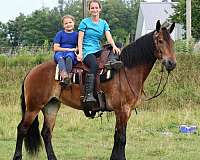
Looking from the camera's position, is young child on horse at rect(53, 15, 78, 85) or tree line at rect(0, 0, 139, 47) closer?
young child on horse at rect(53, 15, 78, 85)

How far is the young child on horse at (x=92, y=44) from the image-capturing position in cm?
704

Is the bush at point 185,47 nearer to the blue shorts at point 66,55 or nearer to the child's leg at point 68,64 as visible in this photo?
the blue shorts at point 66,55

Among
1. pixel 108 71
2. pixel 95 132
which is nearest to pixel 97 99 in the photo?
pixel 108 71

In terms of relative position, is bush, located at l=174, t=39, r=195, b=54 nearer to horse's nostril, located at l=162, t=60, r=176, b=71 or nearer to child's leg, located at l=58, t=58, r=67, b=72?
child's leg, located at l=58, t=58, r=67, b=72

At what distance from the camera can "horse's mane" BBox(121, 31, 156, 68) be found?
6.99 meters

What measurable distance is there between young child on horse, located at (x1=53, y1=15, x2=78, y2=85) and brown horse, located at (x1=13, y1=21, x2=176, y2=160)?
23 cm

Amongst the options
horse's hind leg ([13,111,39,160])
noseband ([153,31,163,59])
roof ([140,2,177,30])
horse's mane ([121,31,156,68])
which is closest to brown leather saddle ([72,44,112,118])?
horse's mane ([121,31,156,68])

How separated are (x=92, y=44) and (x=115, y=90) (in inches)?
34.7

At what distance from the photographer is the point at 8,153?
8.16 metres

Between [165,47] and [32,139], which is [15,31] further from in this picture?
[165,47]

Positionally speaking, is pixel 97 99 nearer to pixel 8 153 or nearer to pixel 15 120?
pixel 8 153

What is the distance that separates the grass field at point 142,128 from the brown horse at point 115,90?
1.67 ft

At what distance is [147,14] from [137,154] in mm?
57094

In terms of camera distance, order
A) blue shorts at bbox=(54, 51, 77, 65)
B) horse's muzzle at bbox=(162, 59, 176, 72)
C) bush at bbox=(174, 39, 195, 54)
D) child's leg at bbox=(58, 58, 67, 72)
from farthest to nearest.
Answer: bush at bbox=(174, 39, 195, 54) < blue shorts at bbox=(54, 51, 77, 65) < child's leg at bbox=(58, 58, 67, 72) < horse's muzzle at bbox=(162, 59, 176, 72)
